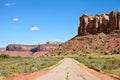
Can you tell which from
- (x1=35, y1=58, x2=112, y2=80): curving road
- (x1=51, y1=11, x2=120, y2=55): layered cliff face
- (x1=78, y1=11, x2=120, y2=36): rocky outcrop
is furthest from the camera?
(x1=78, y1=11, x2=120, y2=36): rocky outcrop

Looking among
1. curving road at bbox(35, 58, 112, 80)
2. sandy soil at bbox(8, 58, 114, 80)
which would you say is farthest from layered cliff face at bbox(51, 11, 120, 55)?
sandy soil at bbox(8, 58, 114, 80)

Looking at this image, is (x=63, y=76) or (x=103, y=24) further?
(x=103, y=24)

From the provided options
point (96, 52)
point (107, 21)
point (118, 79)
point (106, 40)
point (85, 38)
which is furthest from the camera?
point (107, 21)

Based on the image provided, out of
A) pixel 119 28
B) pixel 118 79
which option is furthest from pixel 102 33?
pixel 118 79

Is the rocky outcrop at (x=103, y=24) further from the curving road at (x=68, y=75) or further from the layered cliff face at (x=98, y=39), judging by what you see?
the curving road at (x=68, y=75)

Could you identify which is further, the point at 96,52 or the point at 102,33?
the point at 102,33

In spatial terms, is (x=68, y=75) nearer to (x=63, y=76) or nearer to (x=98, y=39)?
(x=63, y=76)

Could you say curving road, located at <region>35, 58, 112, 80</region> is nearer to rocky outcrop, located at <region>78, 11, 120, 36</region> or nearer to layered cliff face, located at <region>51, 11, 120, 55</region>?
layered cliff face, located at <region>51, 11, 120, 55</region>

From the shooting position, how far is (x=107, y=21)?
186m

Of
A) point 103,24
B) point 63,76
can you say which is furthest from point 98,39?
point 63,76

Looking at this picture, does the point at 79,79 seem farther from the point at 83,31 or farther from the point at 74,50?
the point at 83,31

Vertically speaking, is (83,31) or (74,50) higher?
(83,31)

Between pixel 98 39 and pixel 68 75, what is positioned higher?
pixel 98 39

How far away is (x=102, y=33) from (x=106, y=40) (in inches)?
680
